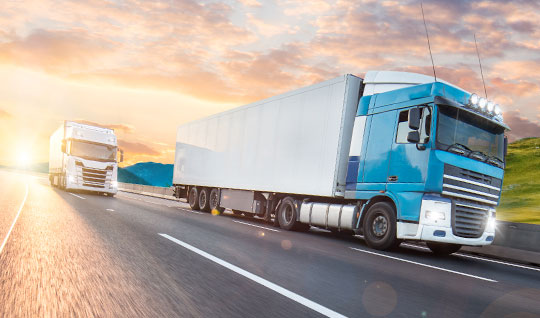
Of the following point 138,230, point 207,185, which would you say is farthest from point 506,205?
point 138,230

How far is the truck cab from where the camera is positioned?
9.10 metres

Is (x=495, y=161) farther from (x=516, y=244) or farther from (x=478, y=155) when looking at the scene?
(x=516, y=244)

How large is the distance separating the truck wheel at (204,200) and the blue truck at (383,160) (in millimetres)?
4215

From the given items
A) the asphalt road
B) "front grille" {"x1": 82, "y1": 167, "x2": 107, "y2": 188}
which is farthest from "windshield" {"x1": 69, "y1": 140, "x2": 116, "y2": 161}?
the asphalt road

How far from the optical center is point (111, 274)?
517 cm

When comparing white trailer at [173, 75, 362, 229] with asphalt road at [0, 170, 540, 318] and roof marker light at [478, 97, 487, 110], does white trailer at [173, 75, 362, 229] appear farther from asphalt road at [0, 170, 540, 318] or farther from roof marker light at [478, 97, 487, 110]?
asphalt road at [0, 170, 540, 318]

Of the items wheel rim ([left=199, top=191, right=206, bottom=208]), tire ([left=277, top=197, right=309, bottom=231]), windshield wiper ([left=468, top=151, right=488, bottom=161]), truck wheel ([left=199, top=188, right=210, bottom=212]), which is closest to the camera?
windshield wiper ([left=468, top=151, right=488, bottom=161])

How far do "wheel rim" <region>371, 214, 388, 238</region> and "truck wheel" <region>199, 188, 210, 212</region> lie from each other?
10.5m

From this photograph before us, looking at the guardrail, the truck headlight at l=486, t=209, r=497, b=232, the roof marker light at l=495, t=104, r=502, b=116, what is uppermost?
the roof marker light at l=495, t=104, r=502, b=116

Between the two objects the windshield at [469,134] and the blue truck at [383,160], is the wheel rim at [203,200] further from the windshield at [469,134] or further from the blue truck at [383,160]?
the windshield at [469,134]

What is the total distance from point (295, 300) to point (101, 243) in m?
4.28

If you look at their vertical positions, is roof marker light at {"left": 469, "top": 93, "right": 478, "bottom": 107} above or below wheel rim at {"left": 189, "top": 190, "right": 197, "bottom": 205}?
above

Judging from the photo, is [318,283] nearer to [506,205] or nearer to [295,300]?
[295,300]

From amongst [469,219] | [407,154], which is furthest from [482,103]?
[469,219]
